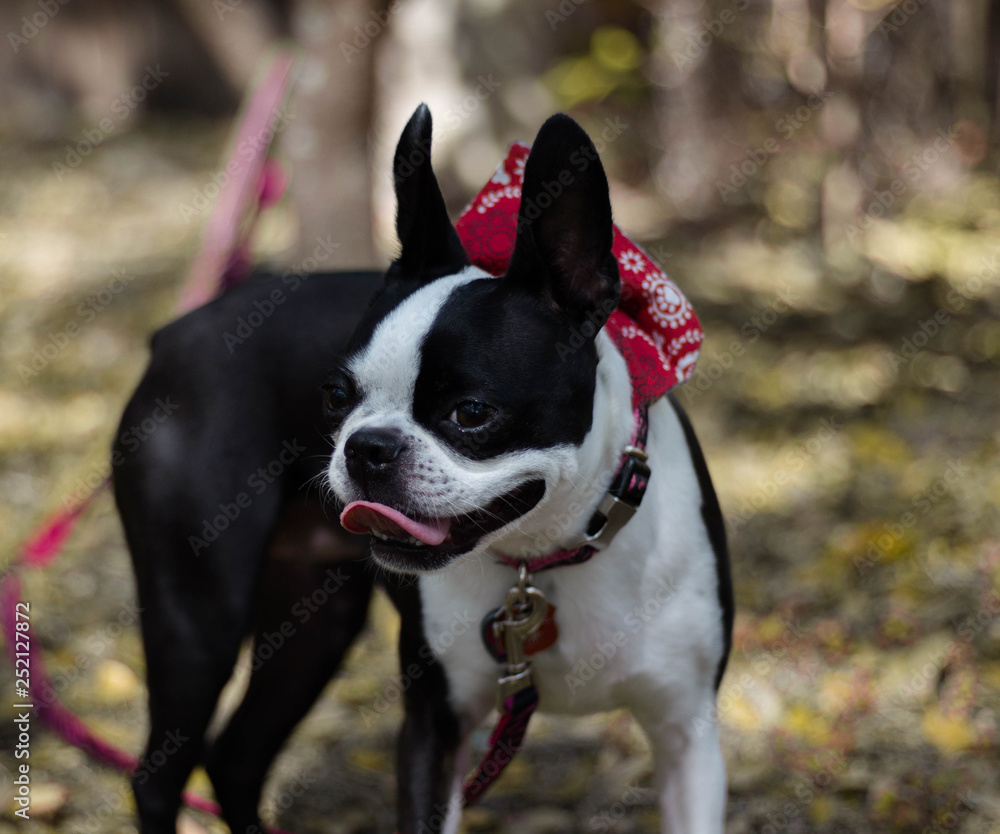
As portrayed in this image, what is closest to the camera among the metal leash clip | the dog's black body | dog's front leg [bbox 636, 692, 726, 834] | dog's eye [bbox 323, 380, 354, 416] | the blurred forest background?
dog's eye [bbox 323, 380, 354, 416]

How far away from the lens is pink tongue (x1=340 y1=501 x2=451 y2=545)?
6.69 feet

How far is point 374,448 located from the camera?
2.00 meters

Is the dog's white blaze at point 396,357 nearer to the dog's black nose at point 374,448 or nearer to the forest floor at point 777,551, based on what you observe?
the dog's black nose at point 374,448

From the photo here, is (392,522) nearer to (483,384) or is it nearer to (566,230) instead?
(483,384)

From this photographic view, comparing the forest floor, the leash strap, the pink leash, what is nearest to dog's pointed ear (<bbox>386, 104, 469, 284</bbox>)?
the leash strap

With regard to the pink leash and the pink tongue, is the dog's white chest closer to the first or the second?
the pink tongue

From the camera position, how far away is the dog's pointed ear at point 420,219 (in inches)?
88.8

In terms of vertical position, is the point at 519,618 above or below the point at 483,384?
below

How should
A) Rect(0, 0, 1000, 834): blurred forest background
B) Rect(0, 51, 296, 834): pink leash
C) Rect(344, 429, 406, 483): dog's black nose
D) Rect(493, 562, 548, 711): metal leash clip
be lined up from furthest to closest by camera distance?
1. Rect(0, 0, 1000, 834): blurred forest background
2. Rect(0, 51, 296, 834): pink leash
3. Rect(493, 562, 548, 711): metal leash clip
4. Rect(344, 429, 406, 483): dog's black nose

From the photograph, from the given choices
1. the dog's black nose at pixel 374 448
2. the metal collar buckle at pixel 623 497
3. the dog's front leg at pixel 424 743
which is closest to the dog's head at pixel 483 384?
the dog's black nose at pixel 374 448

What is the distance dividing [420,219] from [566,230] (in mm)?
324

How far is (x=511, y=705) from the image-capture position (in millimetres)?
2400

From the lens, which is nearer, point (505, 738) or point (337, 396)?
point (337, 396)

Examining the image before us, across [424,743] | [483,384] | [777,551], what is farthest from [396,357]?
[777,551]
